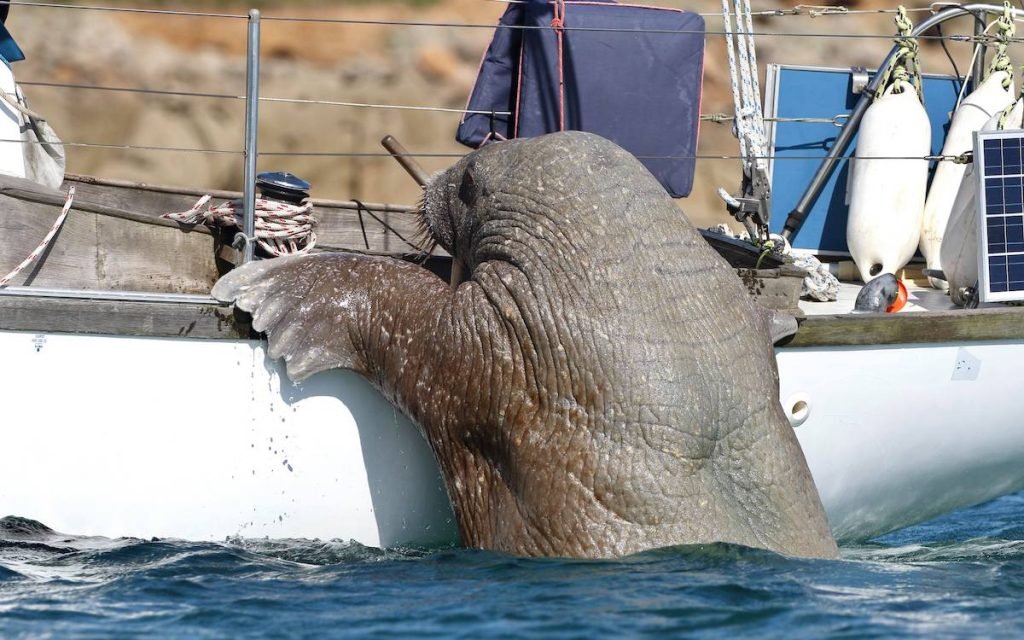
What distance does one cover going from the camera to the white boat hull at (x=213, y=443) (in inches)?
205

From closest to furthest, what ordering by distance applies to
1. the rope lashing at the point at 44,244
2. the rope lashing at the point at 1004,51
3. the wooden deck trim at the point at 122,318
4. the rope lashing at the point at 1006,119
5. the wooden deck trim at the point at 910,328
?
the wooden deck trim at the point at 122,318
the rope lashing at the point at 44,244
the wooden deck trim at the point at 910,328
the rope lashing at the point at 1006,119
the rope lashing at the point at 1004,51

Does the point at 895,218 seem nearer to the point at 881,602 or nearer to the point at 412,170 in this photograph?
the point at 412,170

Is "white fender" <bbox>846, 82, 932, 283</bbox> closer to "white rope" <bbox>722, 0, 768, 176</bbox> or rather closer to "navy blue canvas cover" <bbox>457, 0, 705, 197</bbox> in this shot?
"white rope" <bbox>722, 0, 768, 176</bbox>

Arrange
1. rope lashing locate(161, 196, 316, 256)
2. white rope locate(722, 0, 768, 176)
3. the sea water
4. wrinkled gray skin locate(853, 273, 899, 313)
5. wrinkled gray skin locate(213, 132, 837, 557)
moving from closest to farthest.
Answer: the sea water < wrinkled gray skin locate(213, 132, 837, 557) < rope lashing locate(161, 196, 316, 256) < wrinkled gray skin locate(853, 273, 899, 313) < white rope locate(722, 0, 768, 176)

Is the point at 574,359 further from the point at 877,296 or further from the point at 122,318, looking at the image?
the point at 877,296

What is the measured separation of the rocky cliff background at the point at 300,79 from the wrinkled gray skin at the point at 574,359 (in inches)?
630

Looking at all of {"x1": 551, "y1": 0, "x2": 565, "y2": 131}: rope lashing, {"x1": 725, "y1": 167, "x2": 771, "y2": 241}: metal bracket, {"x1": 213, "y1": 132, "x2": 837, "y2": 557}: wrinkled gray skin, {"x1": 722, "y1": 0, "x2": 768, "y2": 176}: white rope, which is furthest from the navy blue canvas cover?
{"x1": 213, "y1": 132, "x2": 837, "y2": 557}: wrinkled gray skin

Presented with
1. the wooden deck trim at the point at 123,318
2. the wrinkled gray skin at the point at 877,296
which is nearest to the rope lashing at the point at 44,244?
the wooden deck trim at the point at 123,318

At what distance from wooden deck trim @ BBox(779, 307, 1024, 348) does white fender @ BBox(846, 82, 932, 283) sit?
1.20 metres

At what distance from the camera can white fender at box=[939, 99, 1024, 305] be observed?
661 cm

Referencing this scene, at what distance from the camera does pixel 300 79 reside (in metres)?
26.2

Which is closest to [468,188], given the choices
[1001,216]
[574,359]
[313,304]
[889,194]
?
[313,304]

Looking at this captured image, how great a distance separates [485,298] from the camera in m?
5.16

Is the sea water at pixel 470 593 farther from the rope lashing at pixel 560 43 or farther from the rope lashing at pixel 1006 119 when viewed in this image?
the rope lashing at pixel 1006 119
